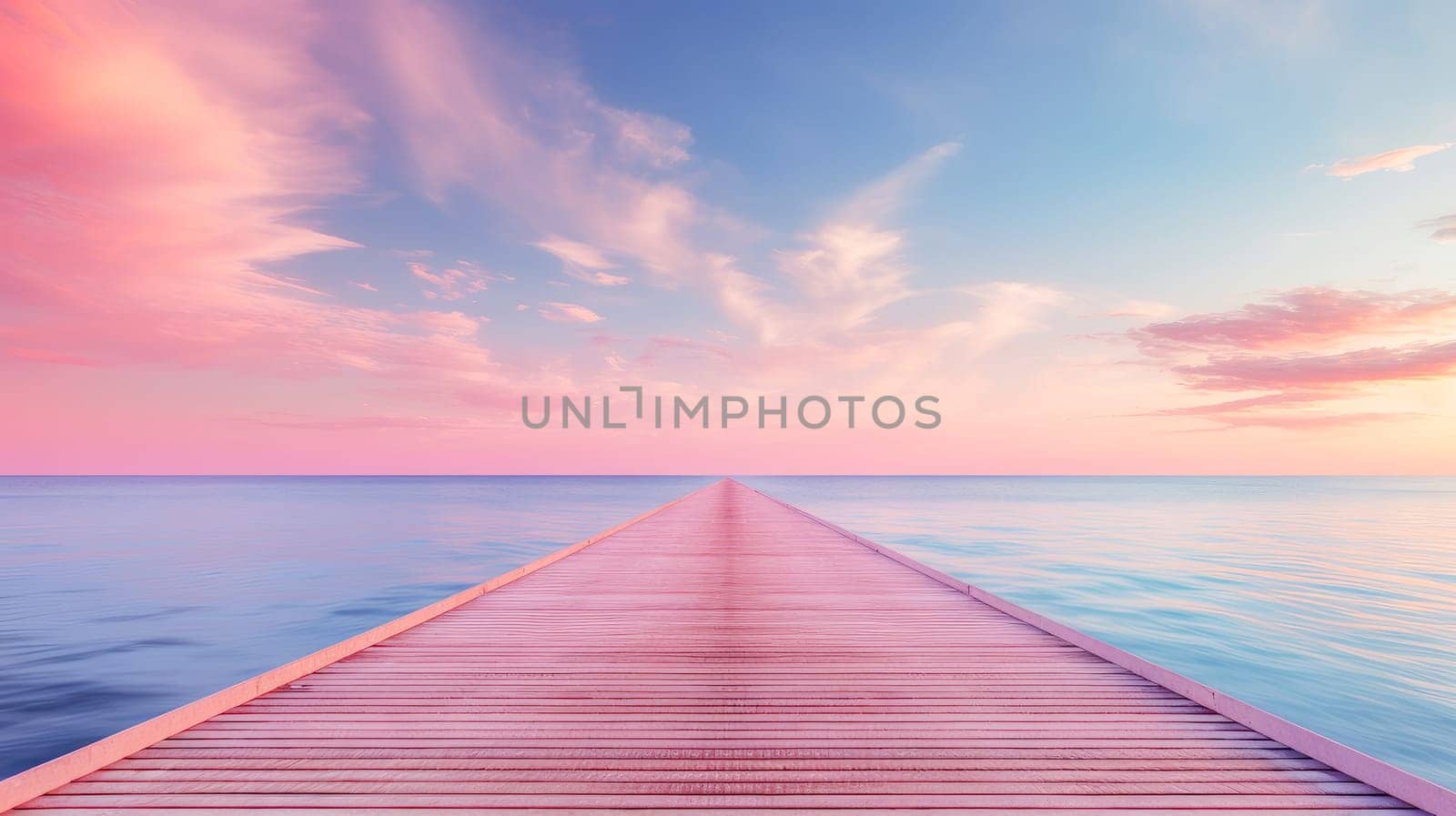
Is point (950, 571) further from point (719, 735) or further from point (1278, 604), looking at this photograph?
point (719, 735)

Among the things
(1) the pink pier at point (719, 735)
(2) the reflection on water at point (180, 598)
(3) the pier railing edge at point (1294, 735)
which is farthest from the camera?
(2) the reflection on water at point (180, 598)

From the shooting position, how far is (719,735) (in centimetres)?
301

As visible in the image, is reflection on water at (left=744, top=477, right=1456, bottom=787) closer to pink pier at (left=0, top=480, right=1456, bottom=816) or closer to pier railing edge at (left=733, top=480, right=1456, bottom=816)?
pier railing edge at (left=733, top=480, right=1456, bottom=816)

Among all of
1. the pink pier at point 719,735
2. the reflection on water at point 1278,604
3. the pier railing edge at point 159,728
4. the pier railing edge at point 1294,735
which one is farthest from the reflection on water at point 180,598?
the reflection on water at point 1278,604

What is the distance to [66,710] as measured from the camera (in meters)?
6.98

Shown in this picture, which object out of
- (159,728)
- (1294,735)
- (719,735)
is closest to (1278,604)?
(1294,735)

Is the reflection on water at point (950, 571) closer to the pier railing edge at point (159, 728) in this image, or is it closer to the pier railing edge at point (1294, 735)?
the pier railing edge at point (159, 728)

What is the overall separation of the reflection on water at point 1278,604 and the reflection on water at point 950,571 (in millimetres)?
44

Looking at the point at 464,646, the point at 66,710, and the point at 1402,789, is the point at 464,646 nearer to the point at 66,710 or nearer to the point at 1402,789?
the point at 1402,789

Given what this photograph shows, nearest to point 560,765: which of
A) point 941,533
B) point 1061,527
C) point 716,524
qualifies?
point 716,524

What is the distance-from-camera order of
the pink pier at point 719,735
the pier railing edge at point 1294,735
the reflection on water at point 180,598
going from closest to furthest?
the pier railing edge at point 1294,735, the pink pier at point 719,735, the reflection on water at point 180,598

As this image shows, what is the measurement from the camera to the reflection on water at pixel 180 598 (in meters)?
7.44

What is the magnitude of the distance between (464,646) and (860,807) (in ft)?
9.95

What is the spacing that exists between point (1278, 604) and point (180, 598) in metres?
20.0
